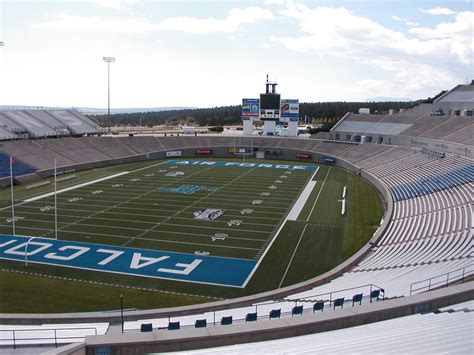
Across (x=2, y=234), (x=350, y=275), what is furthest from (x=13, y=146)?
(x=350, y=275)

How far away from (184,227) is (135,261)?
578cm

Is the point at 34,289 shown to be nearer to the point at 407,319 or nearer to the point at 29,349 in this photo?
the point at 29,349

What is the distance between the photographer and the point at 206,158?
61125mm

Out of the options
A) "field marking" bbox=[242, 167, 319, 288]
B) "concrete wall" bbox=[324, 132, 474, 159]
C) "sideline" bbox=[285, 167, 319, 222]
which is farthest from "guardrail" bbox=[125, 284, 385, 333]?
"concrete wall" bbox=[324, 132, 474, 159]

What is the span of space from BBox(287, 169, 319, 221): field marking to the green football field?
1.66ft

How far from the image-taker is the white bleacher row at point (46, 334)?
9.96 metres

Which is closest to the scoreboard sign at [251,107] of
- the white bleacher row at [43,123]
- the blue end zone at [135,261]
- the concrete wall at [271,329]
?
the white bleacher row at [43,123]

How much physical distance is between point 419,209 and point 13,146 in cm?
4093

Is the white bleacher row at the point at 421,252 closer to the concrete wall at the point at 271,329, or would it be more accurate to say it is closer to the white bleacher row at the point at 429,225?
the white bleacher row at the point at 429,225

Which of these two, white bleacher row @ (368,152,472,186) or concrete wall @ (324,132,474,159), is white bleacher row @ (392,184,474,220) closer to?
white bleacher row @ (368,152,472,186)

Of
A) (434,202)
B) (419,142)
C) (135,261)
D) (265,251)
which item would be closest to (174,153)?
(419,142)

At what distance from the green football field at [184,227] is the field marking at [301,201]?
505 millimetres

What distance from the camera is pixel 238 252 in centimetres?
2214

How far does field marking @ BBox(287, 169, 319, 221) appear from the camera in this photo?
2911 centimetres
